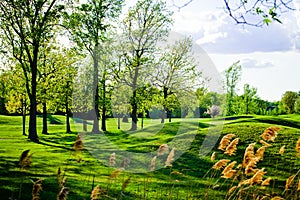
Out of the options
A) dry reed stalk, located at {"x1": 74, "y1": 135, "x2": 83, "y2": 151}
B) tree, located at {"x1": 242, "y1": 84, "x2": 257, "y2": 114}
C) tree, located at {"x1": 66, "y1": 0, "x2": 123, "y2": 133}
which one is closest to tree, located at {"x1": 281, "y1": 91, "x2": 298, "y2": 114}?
tree, located at {"x1": 242, "y1": 84, "x2": 257, "y2": 114}

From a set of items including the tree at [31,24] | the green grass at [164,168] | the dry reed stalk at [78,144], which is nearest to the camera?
the dry reed stalk at [78,144]

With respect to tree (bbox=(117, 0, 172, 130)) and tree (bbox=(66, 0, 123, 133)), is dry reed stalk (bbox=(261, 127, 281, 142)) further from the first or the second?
tree (bbox=(117, 0, 172, 130))

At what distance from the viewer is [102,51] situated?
28734mm

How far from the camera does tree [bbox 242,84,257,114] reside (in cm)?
4761

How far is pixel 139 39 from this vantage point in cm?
3225

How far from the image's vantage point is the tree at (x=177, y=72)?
109ft

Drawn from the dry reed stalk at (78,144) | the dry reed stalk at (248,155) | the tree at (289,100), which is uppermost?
the tree at (289,100)

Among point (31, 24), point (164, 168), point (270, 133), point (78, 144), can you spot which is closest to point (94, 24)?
point (31, 24)

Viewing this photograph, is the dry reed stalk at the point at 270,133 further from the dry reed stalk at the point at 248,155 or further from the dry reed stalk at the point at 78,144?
the dry reed stalk at the point at 78,144

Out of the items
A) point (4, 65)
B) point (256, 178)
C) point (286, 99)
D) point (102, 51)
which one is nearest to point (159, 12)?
point (102, 51)

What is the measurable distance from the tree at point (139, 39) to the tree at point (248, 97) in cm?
1845

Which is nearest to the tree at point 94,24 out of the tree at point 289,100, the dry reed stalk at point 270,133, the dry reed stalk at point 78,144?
the dry reed stalk at point 270,133

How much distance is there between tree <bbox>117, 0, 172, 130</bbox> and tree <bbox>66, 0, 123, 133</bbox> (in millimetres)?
2451

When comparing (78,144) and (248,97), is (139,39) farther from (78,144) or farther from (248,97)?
(78,144)
